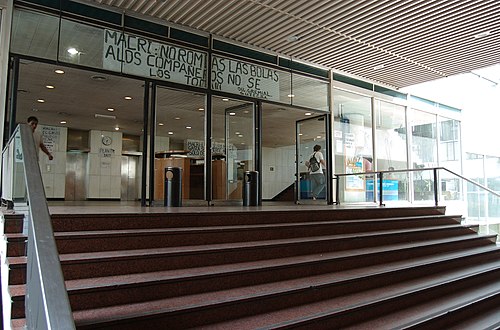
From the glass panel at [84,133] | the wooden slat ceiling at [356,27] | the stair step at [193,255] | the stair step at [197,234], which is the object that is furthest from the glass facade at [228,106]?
the stair step at [193,255]

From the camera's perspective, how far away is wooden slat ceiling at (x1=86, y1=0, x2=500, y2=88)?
717cm

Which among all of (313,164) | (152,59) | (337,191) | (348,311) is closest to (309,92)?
(313,164)

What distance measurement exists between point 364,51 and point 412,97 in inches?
178

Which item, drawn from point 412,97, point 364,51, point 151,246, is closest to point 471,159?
→ point 412,97

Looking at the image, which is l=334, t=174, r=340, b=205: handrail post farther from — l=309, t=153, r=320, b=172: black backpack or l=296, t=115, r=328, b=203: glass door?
l=309, t=153, r=320, b=172: black backpack

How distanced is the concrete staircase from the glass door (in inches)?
180

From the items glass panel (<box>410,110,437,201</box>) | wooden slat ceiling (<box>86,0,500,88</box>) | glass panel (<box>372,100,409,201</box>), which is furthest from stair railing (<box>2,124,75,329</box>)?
glass panel (<box>410,110,437,201</box>)

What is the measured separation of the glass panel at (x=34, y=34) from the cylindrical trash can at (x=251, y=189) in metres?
4.08

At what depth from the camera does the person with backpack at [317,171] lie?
33.9 ft

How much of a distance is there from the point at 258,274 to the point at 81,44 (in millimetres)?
5173

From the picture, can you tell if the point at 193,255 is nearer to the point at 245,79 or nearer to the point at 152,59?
the point at 152,59

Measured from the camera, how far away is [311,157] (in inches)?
414

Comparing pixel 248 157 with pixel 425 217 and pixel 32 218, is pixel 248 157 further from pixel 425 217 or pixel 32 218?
pixel 32 218

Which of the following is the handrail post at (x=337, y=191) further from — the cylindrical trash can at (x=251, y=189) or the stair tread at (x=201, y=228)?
the stair tread at (x=201, y=228)
